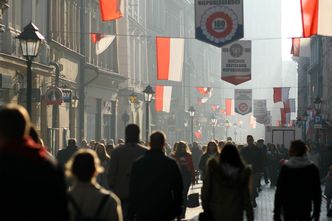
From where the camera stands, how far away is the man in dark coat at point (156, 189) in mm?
10039

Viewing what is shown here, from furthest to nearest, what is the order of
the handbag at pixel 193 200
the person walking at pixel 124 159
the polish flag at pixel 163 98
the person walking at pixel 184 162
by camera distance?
the polish flag at pixel 163 98, the handbag at pixel 193 200, the person walking at pixel 184 162, the person walking at pixel 124 159

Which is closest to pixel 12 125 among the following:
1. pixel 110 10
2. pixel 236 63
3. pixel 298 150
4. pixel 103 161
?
pixel 298 150

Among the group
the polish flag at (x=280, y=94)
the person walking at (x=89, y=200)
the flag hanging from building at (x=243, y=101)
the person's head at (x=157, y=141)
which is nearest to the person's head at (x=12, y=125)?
the person walking at (x=89, y=200)

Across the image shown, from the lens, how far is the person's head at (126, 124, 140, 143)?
39.7ft

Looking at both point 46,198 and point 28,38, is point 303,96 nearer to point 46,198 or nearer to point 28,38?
point 28,38

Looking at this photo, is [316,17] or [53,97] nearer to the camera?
[316,17]

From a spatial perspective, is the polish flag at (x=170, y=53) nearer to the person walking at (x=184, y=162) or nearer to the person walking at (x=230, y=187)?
the person walking at (x=184, y=162)

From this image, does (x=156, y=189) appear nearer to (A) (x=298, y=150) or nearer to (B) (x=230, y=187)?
(B) (x=230, y=187)

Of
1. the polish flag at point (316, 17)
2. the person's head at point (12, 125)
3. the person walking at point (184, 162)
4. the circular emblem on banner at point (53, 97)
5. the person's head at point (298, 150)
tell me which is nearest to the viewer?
the person's head at point (12, 125)

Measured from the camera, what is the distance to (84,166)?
7.05 metres

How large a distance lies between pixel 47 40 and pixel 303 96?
213 feet

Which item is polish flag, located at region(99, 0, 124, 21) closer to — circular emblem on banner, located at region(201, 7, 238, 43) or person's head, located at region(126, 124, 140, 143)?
circular emblem on banner, located at region(201, 7, 238, 43)

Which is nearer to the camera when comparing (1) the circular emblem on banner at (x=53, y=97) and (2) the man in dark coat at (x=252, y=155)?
(2) the man in dark coat at (x=252, y=155)

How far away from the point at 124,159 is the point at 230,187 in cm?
255
